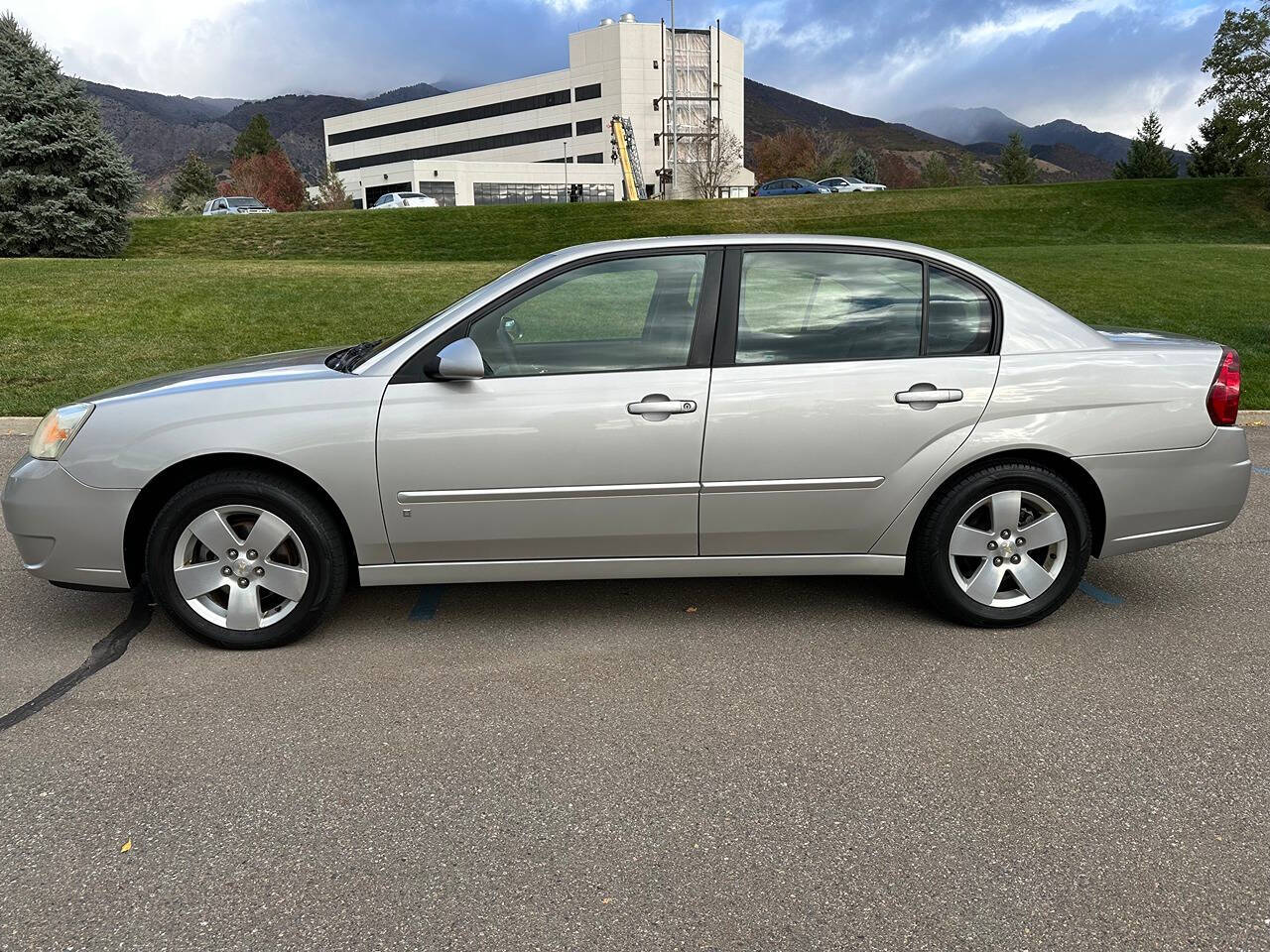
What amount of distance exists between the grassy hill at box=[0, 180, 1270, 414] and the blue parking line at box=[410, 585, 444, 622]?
21.8ft

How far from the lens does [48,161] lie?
73.2 ft

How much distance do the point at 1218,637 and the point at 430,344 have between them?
3.43 metres

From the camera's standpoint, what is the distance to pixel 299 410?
3875 mm

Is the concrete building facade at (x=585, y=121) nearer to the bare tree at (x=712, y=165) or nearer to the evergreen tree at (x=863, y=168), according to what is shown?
the bare tree at (x=712, y=165)

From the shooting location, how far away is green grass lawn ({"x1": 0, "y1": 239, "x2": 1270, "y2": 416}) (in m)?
11.4

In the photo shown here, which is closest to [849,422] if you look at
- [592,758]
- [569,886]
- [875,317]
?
[875,317]

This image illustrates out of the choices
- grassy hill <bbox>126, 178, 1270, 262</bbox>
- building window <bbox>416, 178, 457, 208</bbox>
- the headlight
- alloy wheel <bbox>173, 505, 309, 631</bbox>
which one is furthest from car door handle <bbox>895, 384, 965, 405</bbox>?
building window <bbox>416, 178, 457, 208</bbox>

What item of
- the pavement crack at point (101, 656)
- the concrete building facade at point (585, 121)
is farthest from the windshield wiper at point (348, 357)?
the concrete building facade at point (585, 121)

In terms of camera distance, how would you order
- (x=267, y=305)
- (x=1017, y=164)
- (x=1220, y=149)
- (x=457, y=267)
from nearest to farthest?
1. (x=267, y=305)
2. (x=457, y=267)
3. (x=1220, y=149)
4. (x=1017, y=164)

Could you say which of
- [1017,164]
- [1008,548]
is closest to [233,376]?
[1008,548]

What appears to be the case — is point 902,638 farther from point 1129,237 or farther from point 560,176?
point 560,176

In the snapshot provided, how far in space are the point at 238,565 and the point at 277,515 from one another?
27cm

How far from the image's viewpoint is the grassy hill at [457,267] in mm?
12445

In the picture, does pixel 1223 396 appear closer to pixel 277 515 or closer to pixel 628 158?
pixel 277 515
